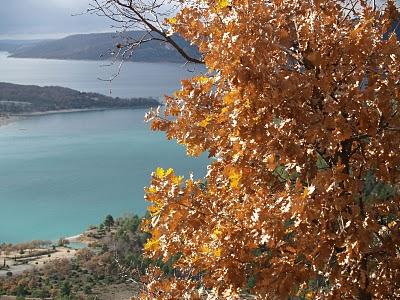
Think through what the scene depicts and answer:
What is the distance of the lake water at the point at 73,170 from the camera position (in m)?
55.5

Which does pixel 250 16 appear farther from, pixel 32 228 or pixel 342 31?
pixel 32 228

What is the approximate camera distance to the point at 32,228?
5438 centimetres

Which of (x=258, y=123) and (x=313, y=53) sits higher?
(x=313, y=53)

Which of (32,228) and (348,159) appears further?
(32,228)

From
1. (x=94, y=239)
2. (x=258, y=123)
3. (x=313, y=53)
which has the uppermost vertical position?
A: (x=313, y=53)

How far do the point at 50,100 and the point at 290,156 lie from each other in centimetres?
13091

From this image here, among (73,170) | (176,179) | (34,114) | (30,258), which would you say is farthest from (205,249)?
(34,114)

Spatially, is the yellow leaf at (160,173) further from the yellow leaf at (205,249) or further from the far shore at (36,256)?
the far shore at (36,256)

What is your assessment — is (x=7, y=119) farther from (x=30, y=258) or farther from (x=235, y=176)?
(x=235, y=176)

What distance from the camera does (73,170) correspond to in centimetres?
6775

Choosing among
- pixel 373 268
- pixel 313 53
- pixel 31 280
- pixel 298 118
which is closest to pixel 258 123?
pixel 298 118

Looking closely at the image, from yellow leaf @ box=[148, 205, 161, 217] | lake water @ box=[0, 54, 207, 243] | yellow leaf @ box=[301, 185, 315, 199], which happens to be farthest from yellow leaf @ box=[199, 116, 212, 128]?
lake water @ box=[0, 54, 207, 243]

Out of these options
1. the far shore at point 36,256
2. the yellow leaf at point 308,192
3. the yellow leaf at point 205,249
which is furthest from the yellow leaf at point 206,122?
the far shore at point 36,256

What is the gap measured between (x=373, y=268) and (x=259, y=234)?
3.51 ft
